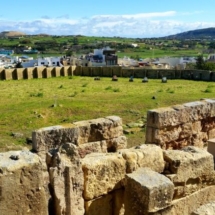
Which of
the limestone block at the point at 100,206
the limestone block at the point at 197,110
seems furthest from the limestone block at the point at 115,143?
the limestone block at the point at 100,206

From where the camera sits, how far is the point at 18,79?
4278 cm

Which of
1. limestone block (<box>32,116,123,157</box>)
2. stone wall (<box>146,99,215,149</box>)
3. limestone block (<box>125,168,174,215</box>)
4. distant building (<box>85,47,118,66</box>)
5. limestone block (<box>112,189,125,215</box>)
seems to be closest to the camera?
limestone block (<box>125,168,174,215</box>)

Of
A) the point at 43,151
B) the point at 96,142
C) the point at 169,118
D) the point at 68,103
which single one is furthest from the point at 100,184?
the point at 68,103

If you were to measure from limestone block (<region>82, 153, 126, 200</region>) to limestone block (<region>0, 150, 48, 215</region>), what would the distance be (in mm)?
1031

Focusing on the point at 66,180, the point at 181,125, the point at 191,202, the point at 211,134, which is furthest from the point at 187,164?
the point at 211,134

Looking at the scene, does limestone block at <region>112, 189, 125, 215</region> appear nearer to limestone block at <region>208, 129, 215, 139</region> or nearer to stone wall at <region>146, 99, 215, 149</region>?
stone wall at <region>146, 99, 215, 149</region>

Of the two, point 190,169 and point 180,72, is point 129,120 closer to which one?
point 190,169

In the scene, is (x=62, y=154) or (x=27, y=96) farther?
(x=27, y=96)

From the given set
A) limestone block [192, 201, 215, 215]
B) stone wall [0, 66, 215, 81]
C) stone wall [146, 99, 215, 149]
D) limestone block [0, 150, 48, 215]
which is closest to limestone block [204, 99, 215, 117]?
stone wall [146, 99, 215, 149]

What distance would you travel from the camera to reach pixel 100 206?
5.73 metres

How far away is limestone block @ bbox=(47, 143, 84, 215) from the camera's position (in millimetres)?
5035

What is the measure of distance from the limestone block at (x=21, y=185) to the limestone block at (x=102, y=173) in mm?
1031

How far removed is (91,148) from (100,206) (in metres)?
2.59

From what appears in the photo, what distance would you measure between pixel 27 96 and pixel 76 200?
21.2 m
